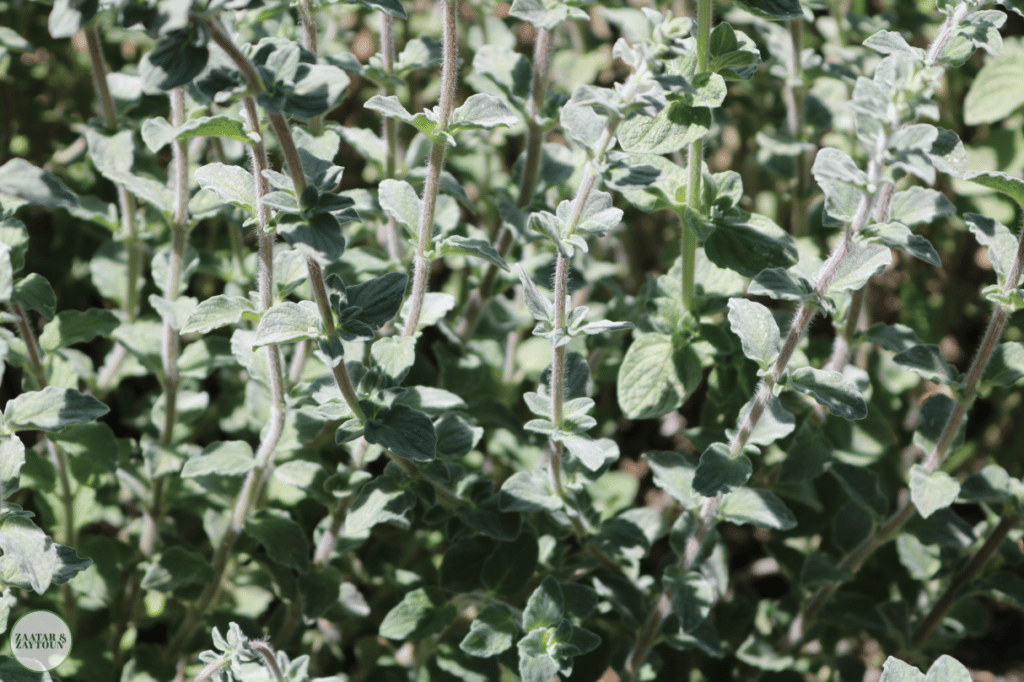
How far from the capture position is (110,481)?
2.59m

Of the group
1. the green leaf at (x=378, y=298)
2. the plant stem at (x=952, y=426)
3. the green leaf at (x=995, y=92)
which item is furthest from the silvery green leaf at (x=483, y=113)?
the green leaf at (x=995, y=92)

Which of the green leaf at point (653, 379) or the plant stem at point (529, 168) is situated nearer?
the green leaf at point (653, 379)

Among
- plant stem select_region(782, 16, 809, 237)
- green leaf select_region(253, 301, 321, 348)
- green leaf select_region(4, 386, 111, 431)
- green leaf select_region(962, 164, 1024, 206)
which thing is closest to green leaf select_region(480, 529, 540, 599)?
green leaf select_region(253, 301, 321, 348)

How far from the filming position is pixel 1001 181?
5.71 feet

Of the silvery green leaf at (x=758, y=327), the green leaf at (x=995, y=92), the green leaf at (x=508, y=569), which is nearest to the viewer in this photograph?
the silvery green leaf at (x=758, y=327)

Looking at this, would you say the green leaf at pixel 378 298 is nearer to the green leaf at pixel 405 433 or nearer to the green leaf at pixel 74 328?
the green leaf at pixel 405 433

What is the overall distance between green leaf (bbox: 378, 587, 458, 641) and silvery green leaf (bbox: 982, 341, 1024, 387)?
4.77 feet

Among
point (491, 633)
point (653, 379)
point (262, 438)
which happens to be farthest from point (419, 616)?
point (653, 379)

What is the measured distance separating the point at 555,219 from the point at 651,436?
1.85 m

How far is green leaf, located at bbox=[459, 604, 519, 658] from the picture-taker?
2090 millimetres

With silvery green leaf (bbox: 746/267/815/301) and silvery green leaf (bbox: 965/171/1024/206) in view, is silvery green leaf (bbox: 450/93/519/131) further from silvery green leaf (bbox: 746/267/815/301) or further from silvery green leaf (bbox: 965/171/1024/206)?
silvery green leaf (bbox: 965/171/1024/206)

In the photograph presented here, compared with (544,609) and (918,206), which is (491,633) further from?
(918,206)

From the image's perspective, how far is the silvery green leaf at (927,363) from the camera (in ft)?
6.44

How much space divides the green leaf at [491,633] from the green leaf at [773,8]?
4.94 ft
